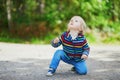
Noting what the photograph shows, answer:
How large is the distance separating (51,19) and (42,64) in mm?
6339

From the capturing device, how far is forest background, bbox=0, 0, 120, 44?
13.1 meters

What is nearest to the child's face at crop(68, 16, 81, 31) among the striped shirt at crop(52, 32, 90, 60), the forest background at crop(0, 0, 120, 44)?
the striped shirt at crop(52, 32, 90, 60)

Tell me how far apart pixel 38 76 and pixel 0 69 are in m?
0.94

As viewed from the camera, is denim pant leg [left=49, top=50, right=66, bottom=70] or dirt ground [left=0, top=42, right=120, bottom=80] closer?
dirt ground [left=0, top=42, right=120, bottom=80]

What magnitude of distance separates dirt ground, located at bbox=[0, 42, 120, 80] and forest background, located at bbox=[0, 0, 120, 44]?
2795 mm

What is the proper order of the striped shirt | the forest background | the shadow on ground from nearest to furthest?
the shadow on ground
the striped shirt
the forest background

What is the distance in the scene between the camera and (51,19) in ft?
44.6

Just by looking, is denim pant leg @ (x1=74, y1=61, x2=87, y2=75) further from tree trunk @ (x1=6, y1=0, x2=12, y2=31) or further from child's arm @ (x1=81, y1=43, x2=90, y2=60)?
tree trunk @ (x1=6, y1=0, x2=12, y2=31)

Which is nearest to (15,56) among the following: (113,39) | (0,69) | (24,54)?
(24,54)

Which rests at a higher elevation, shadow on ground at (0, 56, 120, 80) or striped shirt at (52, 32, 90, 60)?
striped shirt at (52, 32, 90, 60)

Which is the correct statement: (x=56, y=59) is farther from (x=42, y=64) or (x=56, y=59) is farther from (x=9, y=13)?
(x=9, y=13)

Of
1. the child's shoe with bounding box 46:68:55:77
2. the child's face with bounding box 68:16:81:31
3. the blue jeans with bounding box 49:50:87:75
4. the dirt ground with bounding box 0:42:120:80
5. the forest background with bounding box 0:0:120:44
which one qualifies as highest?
the child's face with bounding box 68:16:81:31

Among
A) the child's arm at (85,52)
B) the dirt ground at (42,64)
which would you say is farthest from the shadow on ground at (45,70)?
the child's arm at (85,52)

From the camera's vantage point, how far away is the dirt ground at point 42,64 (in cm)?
607
